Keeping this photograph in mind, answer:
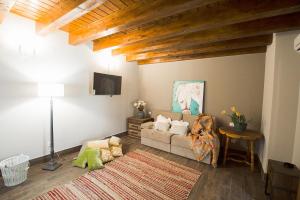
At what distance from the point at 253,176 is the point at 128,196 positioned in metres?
2.16

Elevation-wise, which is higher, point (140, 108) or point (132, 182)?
point (140, 108)

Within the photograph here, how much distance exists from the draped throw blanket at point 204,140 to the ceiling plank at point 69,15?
283cm

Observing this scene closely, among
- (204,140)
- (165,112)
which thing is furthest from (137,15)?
(165,112)

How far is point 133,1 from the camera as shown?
1.90 meters

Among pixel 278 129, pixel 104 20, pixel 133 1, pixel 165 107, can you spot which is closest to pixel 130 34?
pixel 104 20

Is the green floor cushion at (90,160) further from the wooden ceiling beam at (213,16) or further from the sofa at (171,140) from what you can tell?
the wooden ceiling beam at (213,16)

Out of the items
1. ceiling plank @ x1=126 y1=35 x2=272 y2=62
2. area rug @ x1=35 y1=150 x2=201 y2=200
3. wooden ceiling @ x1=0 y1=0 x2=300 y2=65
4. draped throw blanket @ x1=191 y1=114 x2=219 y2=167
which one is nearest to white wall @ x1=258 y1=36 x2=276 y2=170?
ceiling plank @ x1=126 y1=35 x2=272 y2=62

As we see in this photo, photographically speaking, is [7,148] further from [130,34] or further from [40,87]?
[130,34]

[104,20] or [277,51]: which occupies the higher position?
[104,20]

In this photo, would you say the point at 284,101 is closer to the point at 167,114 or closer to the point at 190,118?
the point at 190,118

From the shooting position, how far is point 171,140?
3.31 metres

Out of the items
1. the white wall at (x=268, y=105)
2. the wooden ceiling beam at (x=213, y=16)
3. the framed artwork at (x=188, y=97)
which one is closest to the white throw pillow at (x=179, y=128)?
the framed artwork at (x=188, y=97)

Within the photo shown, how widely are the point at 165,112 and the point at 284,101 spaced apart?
255 cm

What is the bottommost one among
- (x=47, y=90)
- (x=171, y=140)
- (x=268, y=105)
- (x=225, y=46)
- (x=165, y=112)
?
(x=171, y=140)
